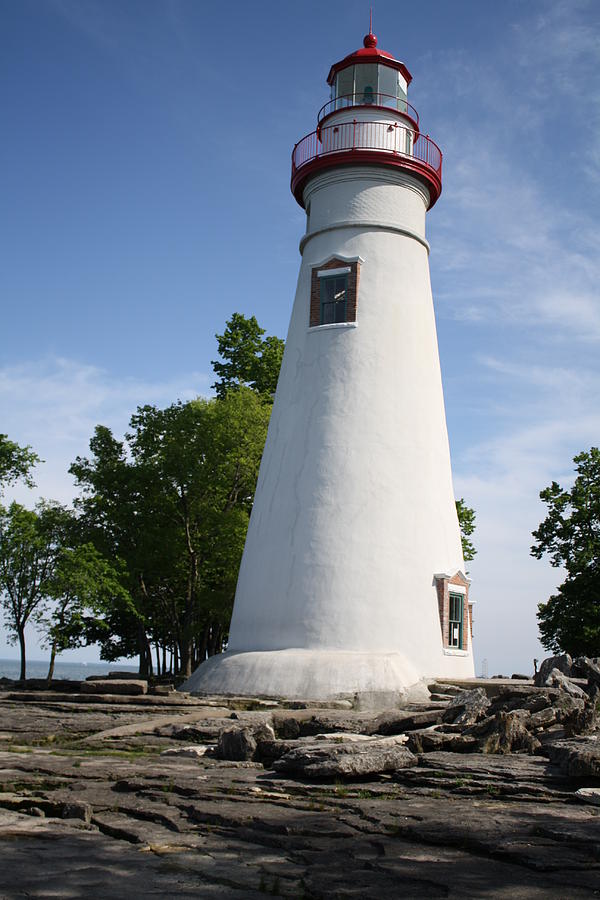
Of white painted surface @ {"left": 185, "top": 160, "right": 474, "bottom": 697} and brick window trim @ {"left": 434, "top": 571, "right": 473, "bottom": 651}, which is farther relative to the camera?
brick window trim @ {"left": 434, "top": 571, "right": 473, "bottom": 651}

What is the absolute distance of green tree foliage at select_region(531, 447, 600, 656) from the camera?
1014 inches

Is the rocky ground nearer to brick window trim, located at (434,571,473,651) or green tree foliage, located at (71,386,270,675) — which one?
brick window trim, located at (434,571,473,651)

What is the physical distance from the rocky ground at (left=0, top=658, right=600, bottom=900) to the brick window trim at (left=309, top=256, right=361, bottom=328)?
9576mm

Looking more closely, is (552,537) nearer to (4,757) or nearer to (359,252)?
(359,252)

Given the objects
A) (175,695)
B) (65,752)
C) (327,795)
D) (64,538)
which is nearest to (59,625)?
(64,538)

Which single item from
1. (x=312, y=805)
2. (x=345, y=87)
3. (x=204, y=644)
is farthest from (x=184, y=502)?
(x=312, y=805)

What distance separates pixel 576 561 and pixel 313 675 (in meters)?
12.6

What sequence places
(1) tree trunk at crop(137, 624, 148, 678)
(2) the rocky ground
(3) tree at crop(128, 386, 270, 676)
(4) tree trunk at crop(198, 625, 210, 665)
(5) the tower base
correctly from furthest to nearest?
(4) tree trunk at crop(198, 625, 210, 665)
(1) tree trunk at crop(137, 624, 148, 678)
(3) tree at crop(128, 386, 270, 676)
(5) the tower base
(2) the rocky ground

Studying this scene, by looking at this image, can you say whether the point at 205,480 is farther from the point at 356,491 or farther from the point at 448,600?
the point at 448,600

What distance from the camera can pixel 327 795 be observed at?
8.04 metres

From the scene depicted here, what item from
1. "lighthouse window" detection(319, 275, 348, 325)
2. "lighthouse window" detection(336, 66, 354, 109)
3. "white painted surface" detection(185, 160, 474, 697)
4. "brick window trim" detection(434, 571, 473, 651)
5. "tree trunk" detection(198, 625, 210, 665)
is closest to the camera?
"white painted surface" detection(185, 160, 474, 697)

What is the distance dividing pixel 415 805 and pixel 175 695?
9681mm

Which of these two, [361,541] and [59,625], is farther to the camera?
[59,625]

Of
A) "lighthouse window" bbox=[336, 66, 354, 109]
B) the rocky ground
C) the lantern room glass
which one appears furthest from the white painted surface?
the rocky ground
